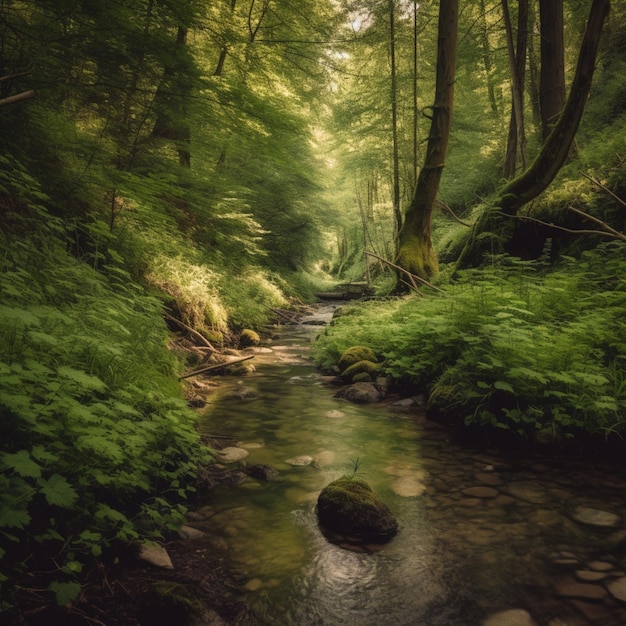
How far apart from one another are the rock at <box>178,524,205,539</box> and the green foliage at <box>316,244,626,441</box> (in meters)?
2.98

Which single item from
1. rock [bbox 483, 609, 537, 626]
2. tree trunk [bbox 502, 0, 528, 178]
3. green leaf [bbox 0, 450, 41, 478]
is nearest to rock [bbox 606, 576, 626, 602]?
rock [bbox 483, 609, 537, 626]

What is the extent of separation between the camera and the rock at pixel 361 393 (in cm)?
575

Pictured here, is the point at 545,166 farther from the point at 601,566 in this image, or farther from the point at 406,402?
the point at 601,566

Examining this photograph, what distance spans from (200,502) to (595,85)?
14.1 meters

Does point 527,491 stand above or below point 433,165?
below

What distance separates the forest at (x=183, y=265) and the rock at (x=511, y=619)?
6.27ft

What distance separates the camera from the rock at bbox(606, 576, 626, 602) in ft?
6.59

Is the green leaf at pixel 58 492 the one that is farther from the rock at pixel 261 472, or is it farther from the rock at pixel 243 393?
the rock at pixel 243 393

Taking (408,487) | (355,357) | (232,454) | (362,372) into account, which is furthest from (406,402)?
(232,454)

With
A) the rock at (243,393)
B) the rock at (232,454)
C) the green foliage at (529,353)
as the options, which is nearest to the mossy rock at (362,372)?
the green foliage at (529,353)

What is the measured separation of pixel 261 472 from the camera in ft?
11.4

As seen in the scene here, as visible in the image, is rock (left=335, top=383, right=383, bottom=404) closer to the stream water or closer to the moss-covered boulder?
the stream water

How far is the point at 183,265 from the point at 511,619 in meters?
8.05

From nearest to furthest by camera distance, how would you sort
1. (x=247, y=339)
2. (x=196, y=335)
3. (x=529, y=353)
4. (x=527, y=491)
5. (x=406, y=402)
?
1. (x=527, y=491)
2. (x=529, y=353)
3. (x=406, y=402)
4. (x=196, y=335)
5. (x=247, y=339)
